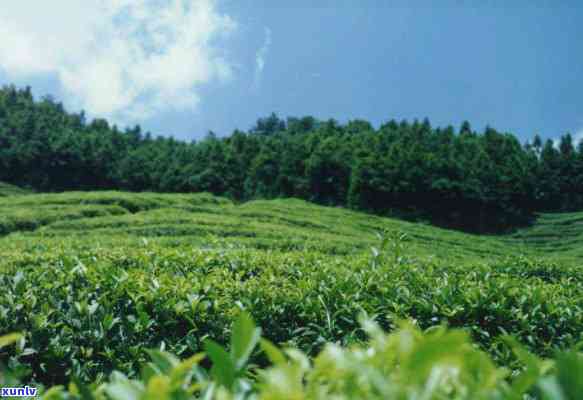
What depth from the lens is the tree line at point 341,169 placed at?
37250 mm

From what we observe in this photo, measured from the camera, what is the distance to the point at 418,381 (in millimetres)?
626

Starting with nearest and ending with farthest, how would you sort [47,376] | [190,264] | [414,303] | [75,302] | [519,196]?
[47,376], [75,302], [414,303], [190,264], [519,196]

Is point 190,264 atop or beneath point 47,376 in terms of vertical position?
atop

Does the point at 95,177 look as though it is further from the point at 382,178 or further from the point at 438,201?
the point at 438,201

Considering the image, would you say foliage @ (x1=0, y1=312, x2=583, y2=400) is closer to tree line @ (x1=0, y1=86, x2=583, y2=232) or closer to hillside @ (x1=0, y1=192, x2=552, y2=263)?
hillside @ (x1=0, y1=192, x2=552, y2=263)

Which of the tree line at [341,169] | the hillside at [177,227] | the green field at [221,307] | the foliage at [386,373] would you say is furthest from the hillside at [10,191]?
the foliage at [386,373]

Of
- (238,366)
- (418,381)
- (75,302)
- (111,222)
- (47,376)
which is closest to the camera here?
(418,381)

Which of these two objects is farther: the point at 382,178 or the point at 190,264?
the point at 382,178

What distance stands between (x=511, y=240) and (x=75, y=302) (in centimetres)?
3362

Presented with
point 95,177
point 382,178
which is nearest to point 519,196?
point 382,178

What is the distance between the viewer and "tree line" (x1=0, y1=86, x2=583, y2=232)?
37.2 metres

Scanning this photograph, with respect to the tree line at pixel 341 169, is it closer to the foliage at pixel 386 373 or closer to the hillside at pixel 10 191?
the hillside at pixel 10 191

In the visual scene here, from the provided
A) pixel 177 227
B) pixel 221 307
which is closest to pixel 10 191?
pixel 177 227

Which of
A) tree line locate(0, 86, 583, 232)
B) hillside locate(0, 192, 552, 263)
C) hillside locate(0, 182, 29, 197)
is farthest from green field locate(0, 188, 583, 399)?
hillside locate(0, 182, 29, 197)
